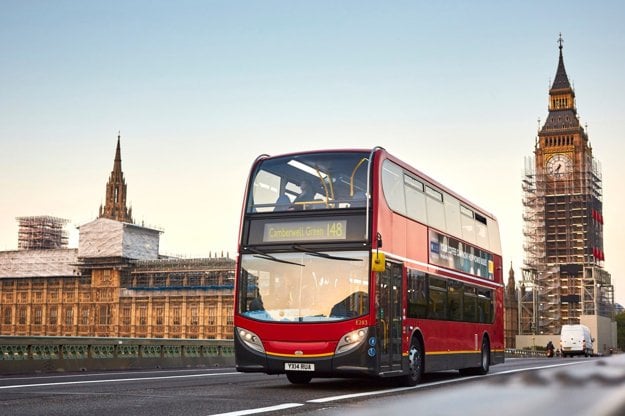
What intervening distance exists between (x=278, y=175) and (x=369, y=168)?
5.11ft

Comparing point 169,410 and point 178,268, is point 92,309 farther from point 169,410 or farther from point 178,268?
point 169,410

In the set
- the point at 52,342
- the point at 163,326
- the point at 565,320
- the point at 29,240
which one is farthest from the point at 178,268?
the point at 52,342

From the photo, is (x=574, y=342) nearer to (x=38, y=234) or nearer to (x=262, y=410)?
(x=262, y=410)

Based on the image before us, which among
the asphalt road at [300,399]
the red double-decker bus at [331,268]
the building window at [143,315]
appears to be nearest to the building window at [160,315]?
the building window at [143,315]

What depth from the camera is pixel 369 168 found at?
521 inches

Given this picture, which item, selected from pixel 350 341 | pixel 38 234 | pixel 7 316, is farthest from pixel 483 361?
pixel 38 234

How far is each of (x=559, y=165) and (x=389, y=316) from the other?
126732 mm

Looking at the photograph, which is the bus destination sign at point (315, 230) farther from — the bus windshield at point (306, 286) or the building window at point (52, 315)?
the building window at point (52, 315)

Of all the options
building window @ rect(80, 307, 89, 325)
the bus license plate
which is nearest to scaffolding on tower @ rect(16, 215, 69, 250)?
building window @ rect(80, 307, 89, 325)

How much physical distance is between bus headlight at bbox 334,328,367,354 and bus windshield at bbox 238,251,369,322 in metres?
0.27

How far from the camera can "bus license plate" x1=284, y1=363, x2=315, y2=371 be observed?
12608 millimetres

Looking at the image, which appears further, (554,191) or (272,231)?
(554,191)

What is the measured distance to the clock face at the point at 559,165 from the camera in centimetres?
13200

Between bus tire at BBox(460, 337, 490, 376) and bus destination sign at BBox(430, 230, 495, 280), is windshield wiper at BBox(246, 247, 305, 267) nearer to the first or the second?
bus destination sign at BBox(430, 230, 495, 280)
